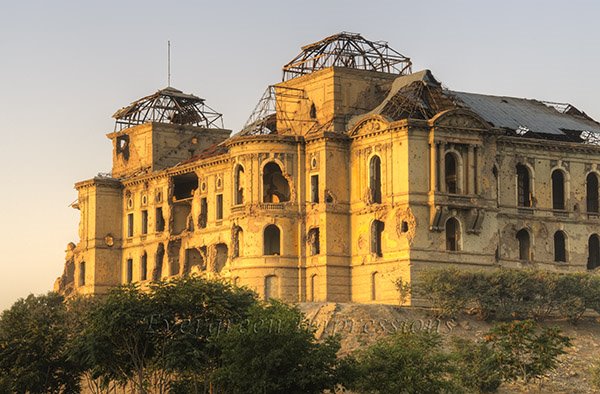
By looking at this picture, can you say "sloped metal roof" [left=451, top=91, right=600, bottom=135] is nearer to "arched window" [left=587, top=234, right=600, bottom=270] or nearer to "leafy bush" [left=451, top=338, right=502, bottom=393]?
"arched window" [left=587, top=234, right=600, bottom=270]

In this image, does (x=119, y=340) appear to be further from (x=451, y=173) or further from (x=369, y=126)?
(x=451, y=173)

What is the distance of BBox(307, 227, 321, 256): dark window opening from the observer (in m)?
110

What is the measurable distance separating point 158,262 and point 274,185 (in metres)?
14.8

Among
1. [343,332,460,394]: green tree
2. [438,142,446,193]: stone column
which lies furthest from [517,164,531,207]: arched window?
[343,332,460,394]: green tree

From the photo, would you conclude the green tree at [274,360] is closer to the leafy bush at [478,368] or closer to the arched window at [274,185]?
the leafy bush at [478,368]

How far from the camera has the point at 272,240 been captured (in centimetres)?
11238

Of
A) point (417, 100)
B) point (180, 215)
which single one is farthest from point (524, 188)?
point (180, 215)

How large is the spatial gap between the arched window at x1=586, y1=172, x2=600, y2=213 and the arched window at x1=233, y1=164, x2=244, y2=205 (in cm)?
2264

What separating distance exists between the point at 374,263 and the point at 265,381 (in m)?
28.3

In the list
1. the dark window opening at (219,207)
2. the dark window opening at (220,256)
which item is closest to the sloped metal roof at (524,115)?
the dark window opening at (219,207)

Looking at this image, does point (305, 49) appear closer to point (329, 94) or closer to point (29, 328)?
point (329, 94)

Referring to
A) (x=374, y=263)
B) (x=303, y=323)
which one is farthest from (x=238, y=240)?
(x=303, y=323)

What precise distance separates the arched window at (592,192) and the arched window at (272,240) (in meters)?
20.6

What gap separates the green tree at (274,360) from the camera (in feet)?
262
